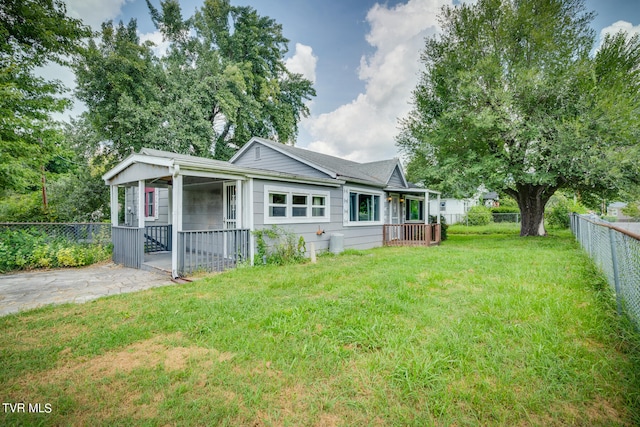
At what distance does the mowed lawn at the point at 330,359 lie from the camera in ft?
7.04

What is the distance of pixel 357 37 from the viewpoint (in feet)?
44.5

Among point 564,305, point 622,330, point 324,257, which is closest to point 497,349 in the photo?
point 622,330

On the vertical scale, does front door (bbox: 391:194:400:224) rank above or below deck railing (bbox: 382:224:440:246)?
above

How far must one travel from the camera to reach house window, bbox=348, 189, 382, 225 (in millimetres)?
11250

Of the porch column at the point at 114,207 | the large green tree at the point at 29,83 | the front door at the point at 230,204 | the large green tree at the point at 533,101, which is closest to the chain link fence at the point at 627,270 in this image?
the front door at the point at 230,204

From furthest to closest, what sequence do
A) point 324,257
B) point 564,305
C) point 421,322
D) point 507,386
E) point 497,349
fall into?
1. point 324,257
2. point 564,305
3. point 421,322
4. point 497,349
5. point 507,386

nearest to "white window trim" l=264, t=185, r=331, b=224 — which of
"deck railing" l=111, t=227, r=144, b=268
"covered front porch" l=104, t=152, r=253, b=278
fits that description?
"covered front porch" l=104, t=152, r=253, b=278

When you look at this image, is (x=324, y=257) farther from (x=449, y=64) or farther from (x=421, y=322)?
(x=449, y=64)

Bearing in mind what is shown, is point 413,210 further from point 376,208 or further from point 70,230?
point 70,230

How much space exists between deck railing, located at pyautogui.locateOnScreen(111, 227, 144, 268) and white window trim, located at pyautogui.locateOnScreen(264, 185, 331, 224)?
10.9 feet

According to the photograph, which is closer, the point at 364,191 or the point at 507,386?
the point at 507,386

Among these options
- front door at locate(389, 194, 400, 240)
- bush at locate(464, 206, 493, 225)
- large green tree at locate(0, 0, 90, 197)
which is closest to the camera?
large green tree at locate(0, 0, 90, 197)

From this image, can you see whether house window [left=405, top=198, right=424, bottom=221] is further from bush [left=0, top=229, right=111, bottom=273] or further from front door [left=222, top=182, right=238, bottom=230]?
bush [left=0, top=229, right=111, bottom=273]

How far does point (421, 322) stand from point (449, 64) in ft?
46.0
